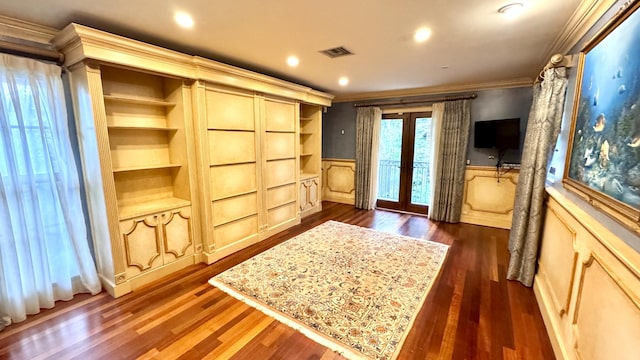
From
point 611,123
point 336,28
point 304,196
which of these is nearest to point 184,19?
point 336,28

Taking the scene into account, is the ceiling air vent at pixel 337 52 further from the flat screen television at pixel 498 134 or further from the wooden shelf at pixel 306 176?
the flat screen television at pixel 498 134

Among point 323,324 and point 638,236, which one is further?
point 323,324

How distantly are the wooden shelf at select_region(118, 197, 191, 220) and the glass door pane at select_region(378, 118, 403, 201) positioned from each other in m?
3.93

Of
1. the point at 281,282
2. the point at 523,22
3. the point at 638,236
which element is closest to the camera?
the point at 638,236

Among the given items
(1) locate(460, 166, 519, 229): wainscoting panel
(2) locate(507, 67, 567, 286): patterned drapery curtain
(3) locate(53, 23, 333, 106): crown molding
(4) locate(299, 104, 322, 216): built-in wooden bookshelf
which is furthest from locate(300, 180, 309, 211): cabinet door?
(2) locate(507, 67, 567, 286): patterned drapery curtain

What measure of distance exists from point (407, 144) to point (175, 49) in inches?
165

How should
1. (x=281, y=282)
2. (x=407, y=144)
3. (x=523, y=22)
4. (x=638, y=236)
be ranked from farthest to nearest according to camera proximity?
(x=407, y=144)
(x=281, y=282)
(x=523, y=22)
(x=638, y=236)

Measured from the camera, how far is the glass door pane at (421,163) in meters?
5.02

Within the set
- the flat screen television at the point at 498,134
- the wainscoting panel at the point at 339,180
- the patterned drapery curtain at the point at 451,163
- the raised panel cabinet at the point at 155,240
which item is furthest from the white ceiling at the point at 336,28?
the wainscoting panel at the point at 339,180

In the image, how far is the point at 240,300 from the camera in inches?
96.4

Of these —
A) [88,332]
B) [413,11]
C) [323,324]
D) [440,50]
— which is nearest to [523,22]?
[440,50]

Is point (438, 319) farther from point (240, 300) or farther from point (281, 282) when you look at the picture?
point (240, 300)

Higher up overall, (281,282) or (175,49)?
(175,49)

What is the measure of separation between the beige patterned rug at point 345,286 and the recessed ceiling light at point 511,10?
249cm
